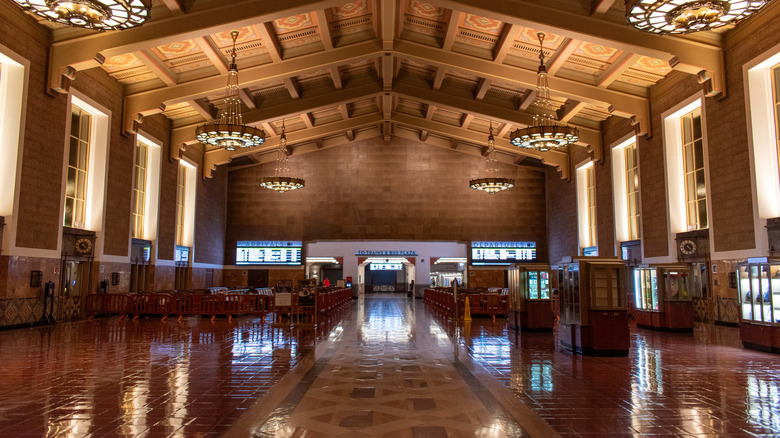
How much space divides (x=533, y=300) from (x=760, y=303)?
4.43 metres

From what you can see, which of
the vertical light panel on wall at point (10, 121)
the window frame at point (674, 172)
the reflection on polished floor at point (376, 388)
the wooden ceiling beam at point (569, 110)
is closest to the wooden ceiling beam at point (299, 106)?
the wooden ceiling beam at point (569, 110)

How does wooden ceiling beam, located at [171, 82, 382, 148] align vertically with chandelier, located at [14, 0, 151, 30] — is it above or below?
above

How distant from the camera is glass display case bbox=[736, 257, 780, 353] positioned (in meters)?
8.77

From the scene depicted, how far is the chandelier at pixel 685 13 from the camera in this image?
8.52 metres

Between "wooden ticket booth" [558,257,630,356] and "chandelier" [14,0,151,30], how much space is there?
8.87 m

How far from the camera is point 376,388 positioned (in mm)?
5637

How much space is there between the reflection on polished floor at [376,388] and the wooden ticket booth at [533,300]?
63.6 inches

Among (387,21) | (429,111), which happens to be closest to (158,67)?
(387,21)

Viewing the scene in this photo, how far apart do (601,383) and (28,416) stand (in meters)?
5.94

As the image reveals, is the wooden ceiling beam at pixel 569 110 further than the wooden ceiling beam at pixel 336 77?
Yes

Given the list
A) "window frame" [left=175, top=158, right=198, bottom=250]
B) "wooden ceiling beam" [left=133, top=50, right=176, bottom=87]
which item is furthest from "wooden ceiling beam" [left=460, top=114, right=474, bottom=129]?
"window frame" [left=175, top=158, right=198, bottom=250]

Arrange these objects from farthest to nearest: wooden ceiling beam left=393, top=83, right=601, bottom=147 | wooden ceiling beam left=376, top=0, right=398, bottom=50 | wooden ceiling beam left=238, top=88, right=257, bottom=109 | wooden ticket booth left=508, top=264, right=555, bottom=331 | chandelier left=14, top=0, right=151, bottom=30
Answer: wooden ceiling beam left=393, top=83, right=601, bottom=147 < wooden ceiling beam left=238, top=88, right=257, bottom=109 < wooden ceiling beam left=376, top=0, right=398, bottom=50 < wooden ticket booth left=508, top=264, right=555, bottom=331 < chandelier left=14, top=0, right=151, bottom=30

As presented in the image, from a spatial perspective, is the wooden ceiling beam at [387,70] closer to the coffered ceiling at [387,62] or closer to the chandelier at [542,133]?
the coffered ceiling at [387,62]

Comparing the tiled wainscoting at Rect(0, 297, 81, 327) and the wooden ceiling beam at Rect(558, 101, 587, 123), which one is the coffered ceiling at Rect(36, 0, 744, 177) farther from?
the tiled wainscoting at Rect(0, 297, 81, 327)
